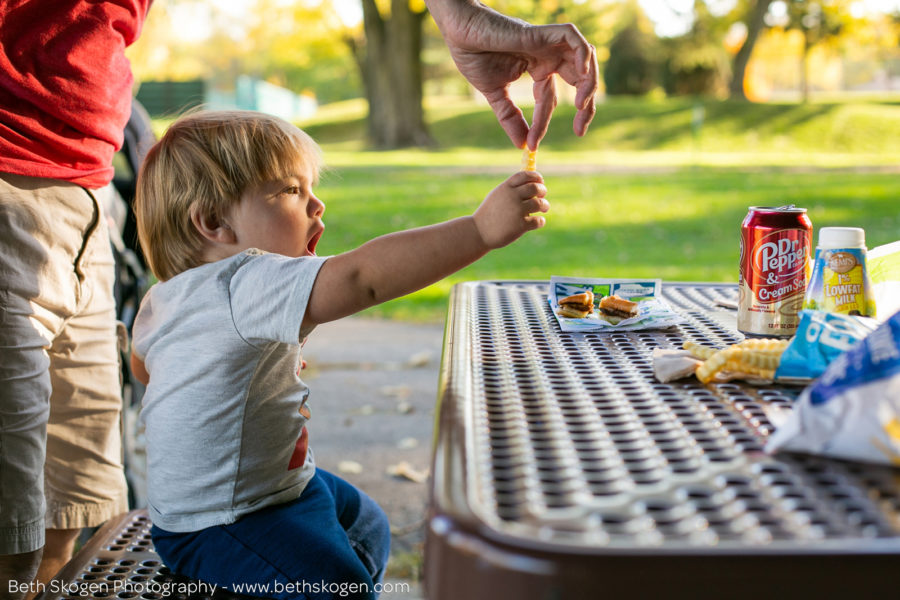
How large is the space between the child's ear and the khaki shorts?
0.36 meters

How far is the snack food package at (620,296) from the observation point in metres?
1.77

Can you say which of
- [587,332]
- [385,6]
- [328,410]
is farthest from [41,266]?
[385,6]

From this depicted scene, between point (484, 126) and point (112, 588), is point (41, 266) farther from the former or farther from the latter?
point (484, 126)

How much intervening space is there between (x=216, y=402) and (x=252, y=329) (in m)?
0.18

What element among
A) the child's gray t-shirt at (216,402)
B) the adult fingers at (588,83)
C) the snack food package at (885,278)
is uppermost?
the adult fingers at (588,83)

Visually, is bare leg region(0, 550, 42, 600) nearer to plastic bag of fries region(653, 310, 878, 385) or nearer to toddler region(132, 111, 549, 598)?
toddler region(132, 111, 549, 598)

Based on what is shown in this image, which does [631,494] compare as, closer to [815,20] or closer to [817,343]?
[817,343]

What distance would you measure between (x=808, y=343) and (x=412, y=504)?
1.96m

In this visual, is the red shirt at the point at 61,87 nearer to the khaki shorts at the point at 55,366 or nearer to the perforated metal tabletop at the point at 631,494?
the khaki shorts at the point at 55,366

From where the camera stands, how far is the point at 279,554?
1.55m

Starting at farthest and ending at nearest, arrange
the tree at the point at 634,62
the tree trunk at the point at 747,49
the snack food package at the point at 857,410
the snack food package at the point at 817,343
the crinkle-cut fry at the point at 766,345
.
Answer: the tree at the point at 634,62 → the tree trunk at the point at 747,49 → the crinkle-cut fry at the point at 766,345 → the snack food package at the point at 817,343 → the snack food package at the point at 857,410

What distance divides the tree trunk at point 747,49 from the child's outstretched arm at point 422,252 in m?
30.3

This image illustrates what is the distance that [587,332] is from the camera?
1763mm

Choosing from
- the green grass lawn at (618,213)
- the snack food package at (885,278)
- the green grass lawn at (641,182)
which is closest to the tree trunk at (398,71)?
the green grass lawn at (641,182)
